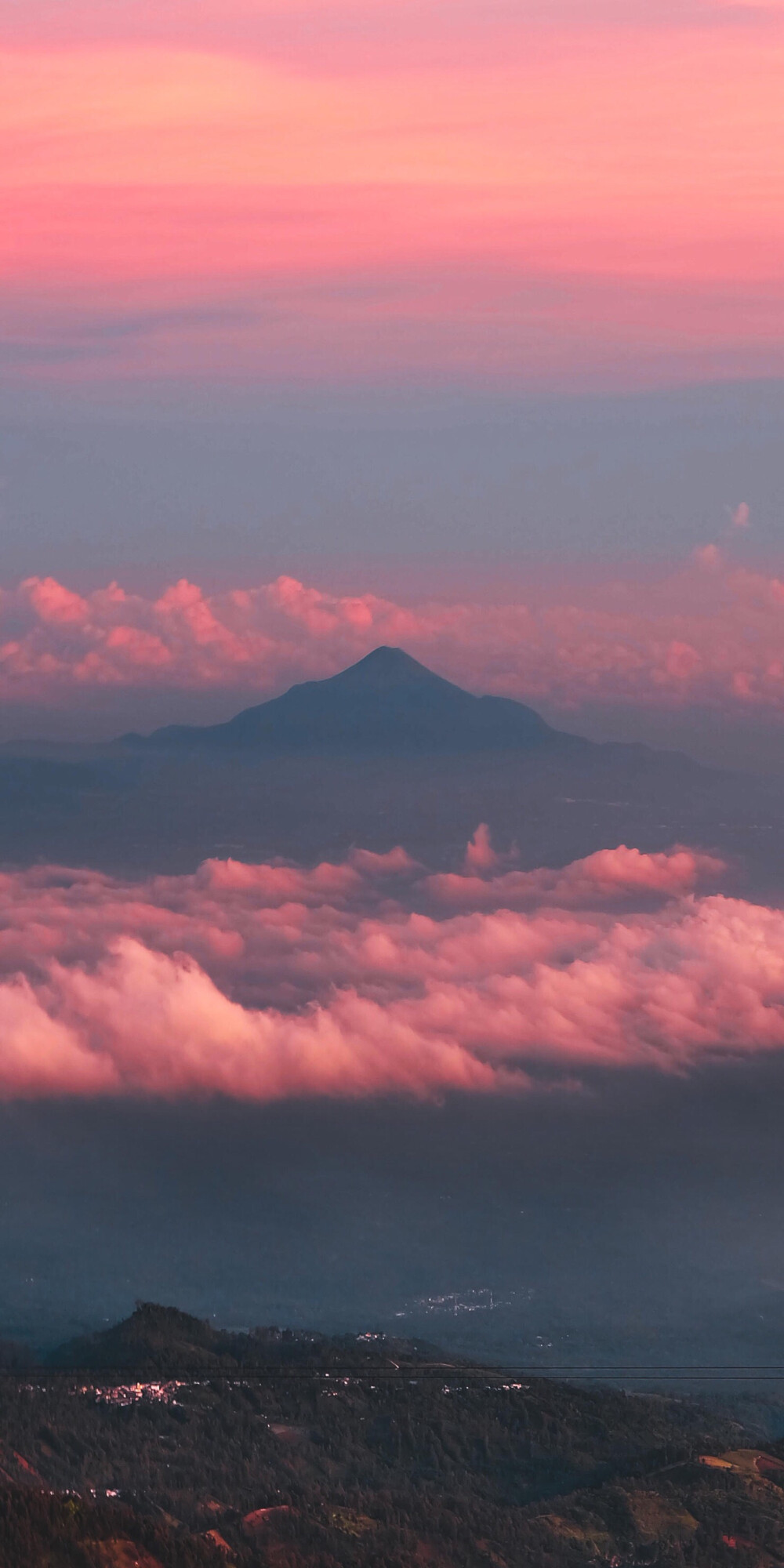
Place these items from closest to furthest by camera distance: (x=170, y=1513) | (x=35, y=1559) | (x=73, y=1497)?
1. (x=35, y=1559)
2. (x=73, y=1497)
3. (x=170, y=1513)

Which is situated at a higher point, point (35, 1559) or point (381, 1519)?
point (35, 1559)

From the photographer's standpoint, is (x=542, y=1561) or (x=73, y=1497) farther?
(x=542, y=1561)

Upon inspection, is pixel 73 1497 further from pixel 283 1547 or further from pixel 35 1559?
pixel 283 1547

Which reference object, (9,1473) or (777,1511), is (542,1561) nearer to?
(777,1511)

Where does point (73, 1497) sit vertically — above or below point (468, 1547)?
above

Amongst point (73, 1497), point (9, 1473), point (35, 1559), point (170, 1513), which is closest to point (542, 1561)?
point (170, 1513)

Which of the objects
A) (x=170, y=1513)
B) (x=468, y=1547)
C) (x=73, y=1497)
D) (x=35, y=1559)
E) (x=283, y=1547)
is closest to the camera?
(x=35, y=1559)

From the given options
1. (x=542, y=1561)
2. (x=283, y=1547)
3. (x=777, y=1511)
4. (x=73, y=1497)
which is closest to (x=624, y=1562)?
(x=542, y=1561)

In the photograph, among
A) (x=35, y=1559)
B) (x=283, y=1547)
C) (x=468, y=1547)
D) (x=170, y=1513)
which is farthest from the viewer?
(x=468, y=1547)

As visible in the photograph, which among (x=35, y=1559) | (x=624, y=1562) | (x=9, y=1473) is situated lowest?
(x=624, y=1562)
